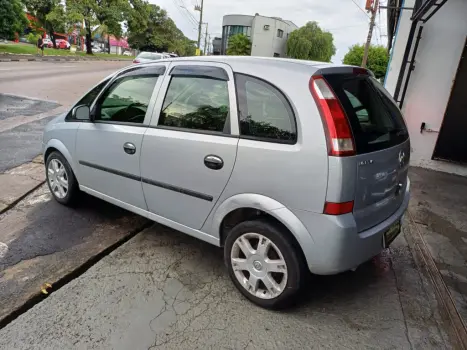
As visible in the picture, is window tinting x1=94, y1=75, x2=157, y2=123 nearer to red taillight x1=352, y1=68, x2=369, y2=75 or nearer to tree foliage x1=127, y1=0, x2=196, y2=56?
red taillight x1=352, y1=68, x2=369, y2=75

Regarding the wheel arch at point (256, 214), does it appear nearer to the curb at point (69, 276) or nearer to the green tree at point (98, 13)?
the curb at point (69, 276)

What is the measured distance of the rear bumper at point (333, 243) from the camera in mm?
2146

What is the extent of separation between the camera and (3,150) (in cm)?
589

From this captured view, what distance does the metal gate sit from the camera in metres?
6.00

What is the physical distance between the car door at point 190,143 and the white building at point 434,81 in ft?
15.4

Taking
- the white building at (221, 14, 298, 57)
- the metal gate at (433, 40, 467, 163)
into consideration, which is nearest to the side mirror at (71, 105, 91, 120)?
the metal gate at (433, 40, 467, 163)

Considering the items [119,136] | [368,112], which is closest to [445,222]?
[368,112]

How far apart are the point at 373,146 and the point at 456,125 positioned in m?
4.96

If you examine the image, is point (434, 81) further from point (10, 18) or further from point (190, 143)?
point (10, 18)

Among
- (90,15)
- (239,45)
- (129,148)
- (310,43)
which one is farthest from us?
(239,45)

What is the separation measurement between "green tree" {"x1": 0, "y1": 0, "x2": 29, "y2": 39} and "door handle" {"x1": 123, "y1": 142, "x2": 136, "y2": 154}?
85.7 ft

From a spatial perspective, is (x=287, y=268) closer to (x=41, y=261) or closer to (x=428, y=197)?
(x=41, y=261)

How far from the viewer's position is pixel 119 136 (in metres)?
3.18

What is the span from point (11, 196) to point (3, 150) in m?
2.23
